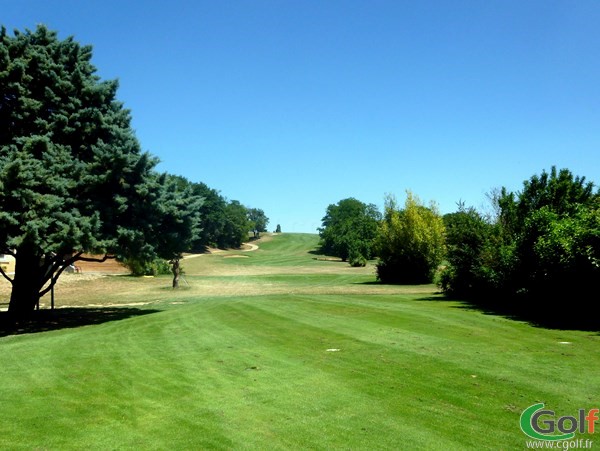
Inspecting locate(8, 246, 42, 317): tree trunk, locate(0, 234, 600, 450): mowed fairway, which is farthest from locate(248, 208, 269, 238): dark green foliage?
locate(0, 234, 600, 450): mowed fairway

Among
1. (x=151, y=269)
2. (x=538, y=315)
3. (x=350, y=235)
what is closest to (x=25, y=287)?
(x=538, y=315)

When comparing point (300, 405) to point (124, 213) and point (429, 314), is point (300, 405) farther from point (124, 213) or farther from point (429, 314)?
point (124, 213)

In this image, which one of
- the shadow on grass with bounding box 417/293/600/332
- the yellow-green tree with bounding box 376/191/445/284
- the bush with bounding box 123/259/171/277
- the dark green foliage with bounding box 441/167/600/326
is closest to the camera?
the shadow on grass with bounding box 417/293/600/332

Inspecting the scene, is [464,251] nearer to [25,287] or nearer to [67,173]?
[67,173]

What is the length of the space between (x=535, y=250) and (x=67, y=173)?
755 inches

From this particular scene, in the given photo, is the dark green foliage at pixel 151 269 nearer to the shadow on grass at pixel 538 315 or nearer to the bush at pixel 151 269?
the bush at pixel 151 269

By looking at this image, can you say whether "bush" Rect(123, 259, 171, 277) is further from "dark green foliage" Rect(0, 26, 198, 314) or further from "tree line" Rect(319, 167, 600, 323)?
"tree line" Rect(319, 167, 600, 323)

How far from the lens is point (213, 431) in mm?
7125

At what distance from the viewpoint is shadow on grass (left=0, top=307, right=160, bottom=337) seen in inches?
849

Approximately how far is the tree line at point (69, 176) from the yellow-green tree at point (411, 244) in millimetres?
30533

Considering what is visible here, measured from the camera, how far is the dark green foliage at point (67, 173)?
1919cm

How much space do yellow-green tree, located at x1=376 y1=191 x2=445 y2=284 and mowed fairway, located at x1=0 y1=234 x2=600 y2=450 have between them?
110 ft

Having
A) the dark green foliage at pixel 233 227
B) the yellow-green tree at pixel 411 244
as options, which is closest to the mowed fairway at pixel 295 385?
the yellow-green tree at pixel 411 244

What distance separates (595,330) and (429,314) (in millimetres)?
5678
